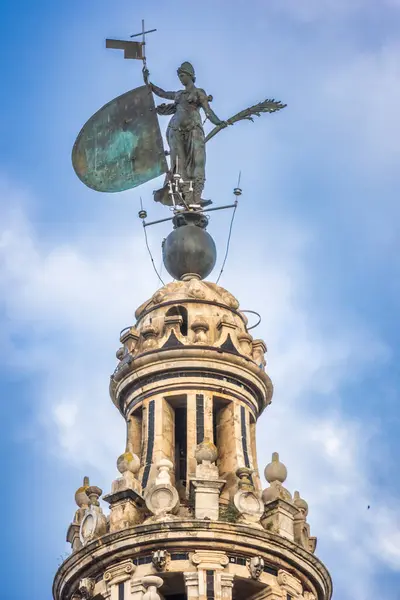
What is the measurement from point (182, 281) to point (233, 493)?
7123mm

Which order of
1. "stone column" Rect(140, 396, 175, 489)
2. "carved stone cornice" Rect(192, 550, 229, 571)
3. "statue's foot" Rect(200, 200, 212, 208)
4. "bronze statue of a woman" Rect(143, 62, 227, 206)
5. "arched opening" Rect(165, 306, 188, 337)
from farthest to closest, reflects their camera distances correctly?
"bronze statue of a woman" Rect(143, 62, 227, 206) < "statue's foot" Rect(200, 200, 212, 208) < "arched opening" Rect(165, 306, 188, 337) < "stone column" Rect(140, 396, 175, 489) < "carved stone cornice" Rect(192, 550, 229, 571)

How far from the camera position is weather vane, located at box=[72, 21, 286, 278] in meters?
45.2

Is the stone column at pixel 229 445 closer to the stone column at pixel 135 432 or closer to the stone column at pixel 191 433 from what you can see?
the stone column at pixel 191 433

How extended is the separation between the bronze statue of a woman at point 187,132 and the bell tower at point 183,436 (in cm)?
→ 4

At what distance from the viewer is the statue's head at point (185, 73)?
45.7 metres

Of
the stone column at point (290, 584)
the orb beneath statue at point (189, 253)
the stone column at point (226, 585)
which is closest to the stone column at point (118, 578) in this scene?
the stone column at point (226, 585)

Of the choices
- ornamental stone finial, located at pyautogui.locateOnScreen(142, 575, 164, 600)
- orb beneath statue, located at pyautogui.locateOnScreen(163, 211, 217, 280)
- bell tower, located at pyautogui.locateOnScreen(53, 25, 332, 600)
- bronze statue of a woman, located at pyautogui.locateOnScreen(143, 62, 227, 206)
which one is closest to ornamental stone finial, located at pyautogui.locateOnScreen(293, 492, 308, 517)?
bell tower, located at pyautogui.locateOnScreen(53, 25, 332, 600)

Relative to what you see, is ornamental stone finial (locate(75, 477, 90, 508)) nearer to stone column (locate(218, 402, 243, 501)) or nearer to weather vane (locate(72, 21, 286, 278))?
stone column (locate(218, 402, 243, 501))

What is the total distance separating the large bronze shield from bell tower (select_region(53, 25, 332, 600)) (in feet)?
0.09

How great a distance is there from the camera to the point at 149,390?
4041 cm

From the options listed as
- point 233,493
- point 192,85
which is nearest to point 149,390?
point 233,493

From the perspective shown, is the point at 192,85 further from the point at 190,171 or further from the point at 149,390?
the point at 149,390

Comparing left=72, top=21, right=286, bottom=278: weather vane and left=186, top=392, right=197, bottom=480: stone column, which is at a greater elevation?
left=72, top=21, right=286, bottom=278: weather vane

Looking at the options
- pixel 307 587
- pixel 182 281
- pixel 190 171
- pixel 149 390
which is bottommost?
pixel 307 587
